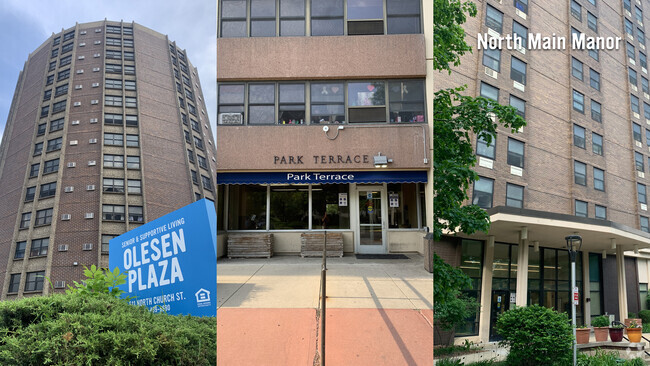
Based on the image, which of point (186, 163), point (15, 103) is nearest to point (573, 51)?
point (186, 163)

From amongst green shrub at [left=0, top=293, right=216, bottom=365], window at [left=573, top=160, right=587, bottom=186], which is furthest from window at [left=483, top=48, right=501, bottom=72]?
green shrub at [left=0, top=293, right=216, bottom=365]

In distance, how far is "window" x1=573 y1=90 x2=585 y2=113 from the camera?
127 feet

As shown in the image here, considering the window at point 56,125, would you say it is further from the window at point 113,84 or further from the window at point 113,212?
the window at point 113,212

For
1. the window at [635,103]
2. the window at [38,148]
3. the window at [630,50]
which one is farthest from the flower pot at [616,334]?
the window at [38,148]

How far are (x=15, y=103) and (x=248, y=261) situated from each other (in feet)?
207

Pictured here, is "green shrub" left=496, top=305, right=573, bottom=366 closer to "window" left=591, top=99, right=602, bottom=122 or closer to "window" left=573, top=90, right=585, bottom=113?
"window" left=573, top=90, right=585, bottom=113

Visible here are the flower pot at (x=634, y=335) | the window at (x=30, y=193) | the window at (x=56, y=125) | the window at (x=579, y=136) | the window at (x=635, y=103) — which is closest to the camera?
the flower pot at (x=634, y=335)

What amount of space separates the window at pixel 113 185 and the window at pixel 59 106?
11.2 metres

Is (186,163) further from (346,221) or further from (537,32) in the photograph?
(346,221)

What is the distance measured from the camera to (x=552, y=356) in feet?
50.6

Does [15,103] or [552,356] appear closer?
[552,356]

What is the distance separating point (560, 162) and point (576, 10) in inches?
531

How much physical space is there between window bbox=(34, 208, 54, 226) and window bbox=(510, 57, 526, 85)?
176 feet

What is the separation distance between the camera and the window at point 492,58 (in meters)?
30.4
